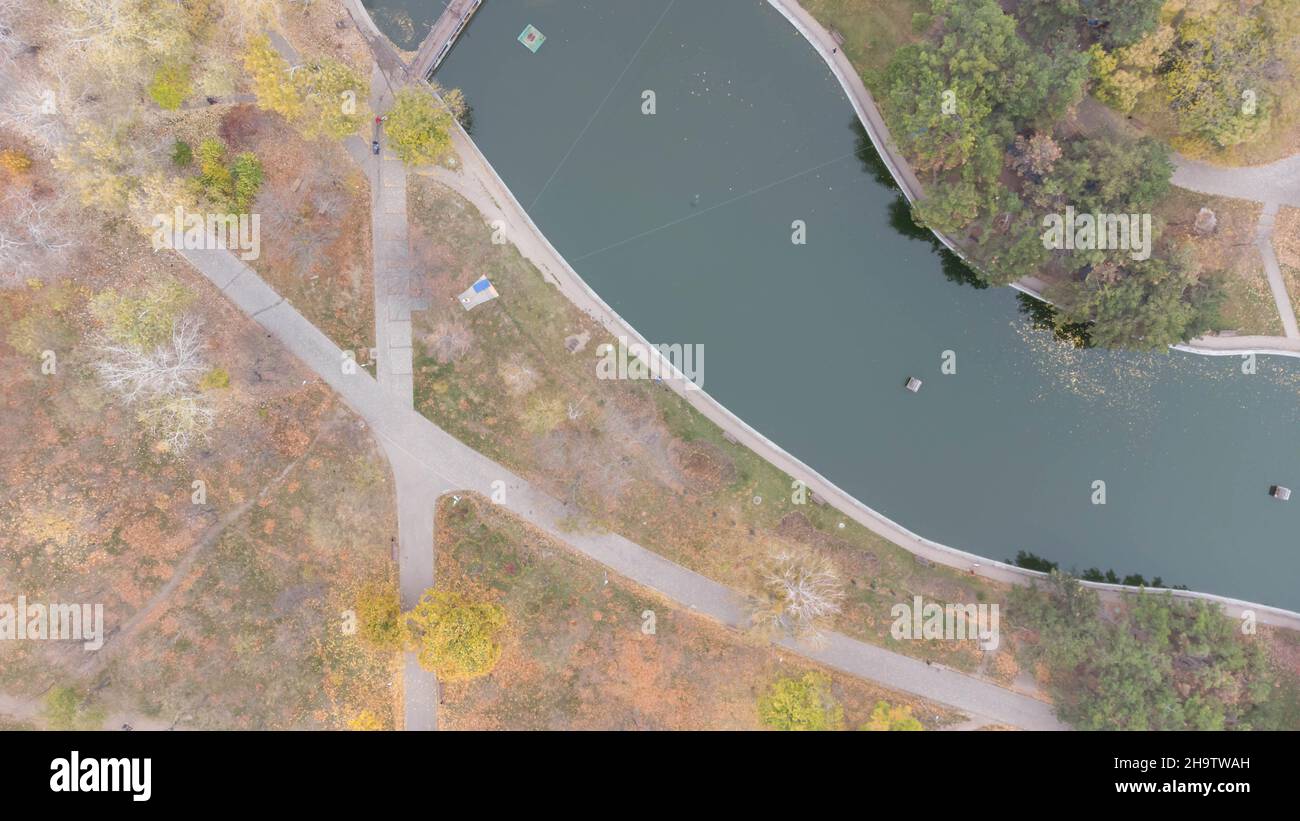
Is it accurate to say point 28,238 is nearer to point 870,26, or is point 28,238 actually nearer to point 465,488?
point 465,488

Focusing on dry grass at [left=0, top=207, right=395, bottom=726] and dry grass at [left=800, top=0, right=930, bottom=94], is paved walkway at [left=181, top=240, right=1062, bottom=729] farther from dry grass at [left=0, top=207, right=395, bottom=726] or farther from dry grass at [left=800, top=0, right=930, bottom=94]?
dry grass at [left=800, top=0, right=930, bottom=94]

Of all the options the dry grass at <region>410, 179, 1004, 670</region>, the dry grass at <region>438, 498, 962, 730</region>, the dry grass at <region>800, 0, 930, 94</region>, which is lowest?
the dry grass at <region>438, 498, 962, 730</region>

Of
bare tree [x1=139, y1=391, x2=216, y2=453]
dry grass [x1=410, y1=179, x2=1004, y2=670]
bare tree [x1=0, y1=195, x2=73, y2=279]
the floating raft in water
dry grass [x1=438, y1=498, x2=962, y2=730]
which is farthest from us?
the floating raft in water

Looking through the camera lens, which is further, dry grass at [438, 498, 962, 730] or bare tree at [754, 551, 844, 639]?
dry grass at [438, 498, 962, 730]

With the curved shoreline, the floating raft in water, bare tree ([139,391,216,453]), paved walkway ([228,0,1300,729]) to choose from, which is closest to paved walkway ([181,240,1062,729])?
paved walkway ([228,0,1300,729])
